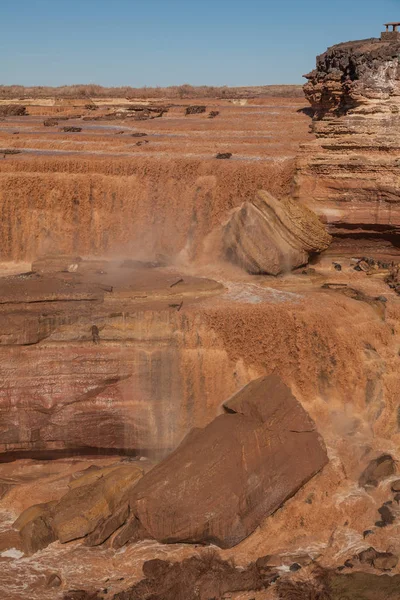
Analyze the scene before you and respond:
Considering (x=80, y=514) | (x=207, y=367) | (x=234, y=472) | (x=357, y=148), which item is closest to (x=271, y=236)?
(x=357, y=148)

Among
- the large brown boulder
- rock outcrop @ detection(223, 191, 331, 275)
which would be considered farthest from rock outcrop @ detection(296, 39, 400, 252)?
the large brown boulder

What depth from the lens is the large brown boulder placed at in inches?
512

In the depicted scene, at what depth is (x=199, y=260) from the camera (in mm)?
19859

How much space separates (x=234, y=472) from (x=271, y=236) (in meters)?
7.23

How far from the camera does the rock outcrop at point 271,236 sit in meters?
18.6

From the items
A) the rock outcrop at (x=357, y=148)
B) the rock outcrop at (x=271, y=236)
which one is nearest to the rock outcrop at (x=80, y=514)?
the rock outcrop at (x=271, y=236)

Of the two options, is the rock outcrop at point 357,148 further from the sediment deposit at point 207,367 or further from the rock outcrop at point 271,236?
the rock outcrop at point 271,236

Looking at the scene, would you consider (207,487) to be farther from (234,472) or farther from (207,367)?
(207,367)

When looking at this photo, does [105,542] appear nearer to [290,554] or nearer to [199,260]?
[290,554]

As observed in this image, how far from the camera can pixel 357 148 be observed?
64.7 feet

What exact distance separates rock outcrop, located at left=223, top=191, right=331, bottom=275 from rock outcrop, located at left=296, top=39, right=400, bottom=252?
1025 mm

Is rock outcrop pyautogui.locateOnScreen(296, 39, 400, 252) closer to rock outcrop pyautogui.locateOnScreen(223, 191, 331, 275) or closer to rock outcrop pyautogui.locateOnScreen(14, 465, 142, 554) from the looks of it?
rock outcrop pyautogui.locateOnScreen(223, 191, 331, 275)

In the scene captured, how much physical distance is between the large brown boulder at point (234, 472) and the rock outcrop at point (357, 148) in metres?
7.10

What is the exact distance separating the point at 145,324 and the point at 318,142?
26.3 feet
